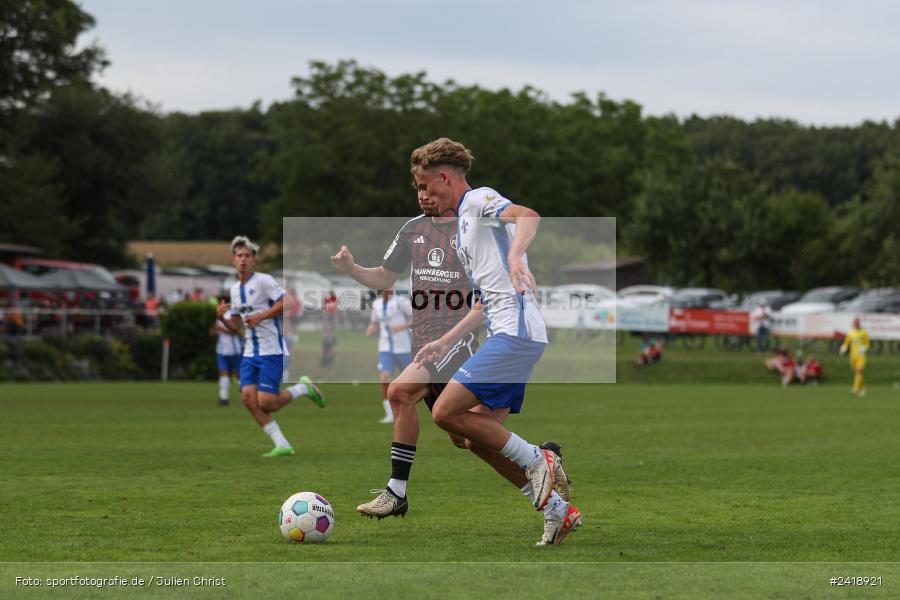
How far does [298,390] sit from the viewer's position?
55.3 feet

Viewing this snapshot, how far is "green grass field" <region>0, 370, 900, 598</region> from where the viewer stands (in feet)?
23.9

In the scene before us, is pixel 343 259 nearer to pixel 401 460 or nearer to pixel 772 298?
pixel 401 460

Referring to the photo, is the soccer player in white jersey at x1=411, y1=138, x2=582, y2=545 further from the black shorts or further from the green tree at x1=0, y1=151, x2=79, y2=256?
the green tree at x1=0, y1=151, x2=79, y2=256

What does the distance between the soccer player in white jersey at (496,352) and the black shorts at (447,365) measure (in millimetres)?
530

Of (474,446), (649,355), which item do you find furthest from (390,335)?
(649,355)

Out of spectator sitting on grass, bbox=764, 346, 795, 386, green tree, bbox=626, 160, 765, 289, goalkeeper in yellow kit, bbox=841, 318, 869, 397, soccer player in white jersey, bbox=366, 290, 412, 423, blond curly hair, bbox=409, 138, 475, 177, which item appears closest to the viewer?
blond curly hair, bbox=409, 138, 475, 177

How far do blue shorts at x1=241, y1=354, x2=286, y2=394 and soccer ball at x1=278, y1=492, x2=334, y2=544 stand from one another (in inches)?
266

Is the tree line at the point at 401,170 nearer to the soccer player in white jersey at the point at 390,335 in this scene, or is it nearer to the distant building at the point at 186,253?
the distant building at the point at 186,253

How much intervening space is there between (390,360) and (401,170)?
174 ft

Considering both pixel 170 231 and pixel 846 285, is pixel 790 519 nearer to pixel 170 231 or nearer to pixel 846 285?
pixel 846 285

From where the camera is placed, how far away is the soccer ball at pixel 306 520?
8.68 m

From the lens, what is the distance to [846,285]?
8088 cm

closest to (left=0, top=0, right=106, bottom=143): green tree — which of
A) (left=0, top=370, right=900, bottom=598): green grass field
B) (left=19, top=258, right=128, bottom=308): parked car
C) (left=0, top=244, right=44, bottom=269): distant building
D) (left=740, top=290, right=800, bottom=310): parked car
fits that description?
(left=0, top=244, right=44, bottom=269): distant building

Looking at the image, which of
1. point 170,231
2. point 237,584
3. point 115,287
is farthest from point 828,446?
point 170,231
